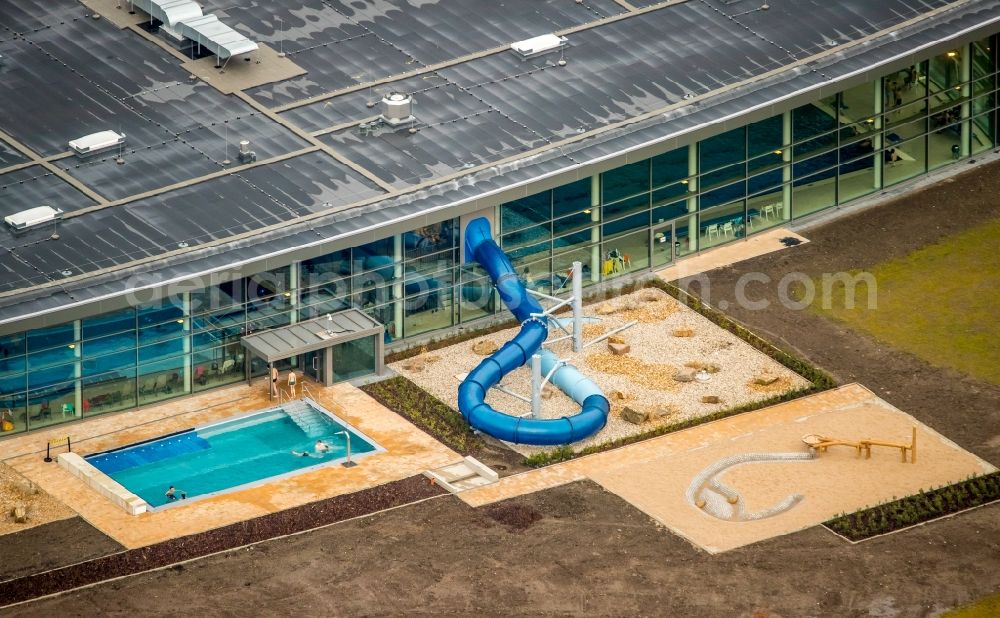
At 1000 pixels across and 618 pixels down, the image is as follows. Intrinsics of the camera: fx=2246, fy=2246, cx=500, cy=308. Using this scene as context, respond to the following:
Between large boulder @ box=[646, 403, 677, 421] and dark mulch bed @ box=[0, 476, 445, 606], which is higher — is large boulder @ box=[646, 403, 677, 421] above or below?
below

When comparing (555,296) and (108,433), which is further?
(555,296)

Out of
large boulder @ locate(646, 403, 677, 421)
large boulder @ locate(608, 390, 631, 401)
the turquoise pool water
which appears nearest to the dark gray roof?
the turquoise pool water

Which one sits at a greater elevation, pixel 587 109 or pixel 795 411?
pixel 587 109

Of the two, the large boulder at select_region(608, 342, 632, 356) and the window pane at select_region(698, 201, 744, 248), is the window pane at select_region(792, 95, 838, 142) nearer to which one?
the window pane at select_region(698, 201, 744, 248)

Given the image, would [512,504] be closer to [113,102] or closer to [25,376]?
[25,376]

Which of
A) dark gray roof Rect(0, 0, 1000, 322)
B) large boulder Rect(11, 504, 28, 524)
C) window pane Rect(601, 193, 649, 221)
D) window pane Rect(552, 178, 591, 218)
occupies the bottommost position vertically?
large boulder Rect(11, 504, 28, 524)

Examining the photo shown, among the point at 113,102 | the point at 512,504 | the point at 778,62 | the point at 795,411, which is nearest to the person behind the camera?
the point at 512,504

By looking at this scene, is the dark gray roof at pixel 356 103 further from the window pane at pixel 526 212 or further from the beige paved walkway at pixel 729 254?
the beige paved walkway at pixel 729 254

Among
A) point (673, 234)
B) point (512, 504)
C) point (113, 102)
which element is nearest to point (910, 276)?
point (673, 234)
